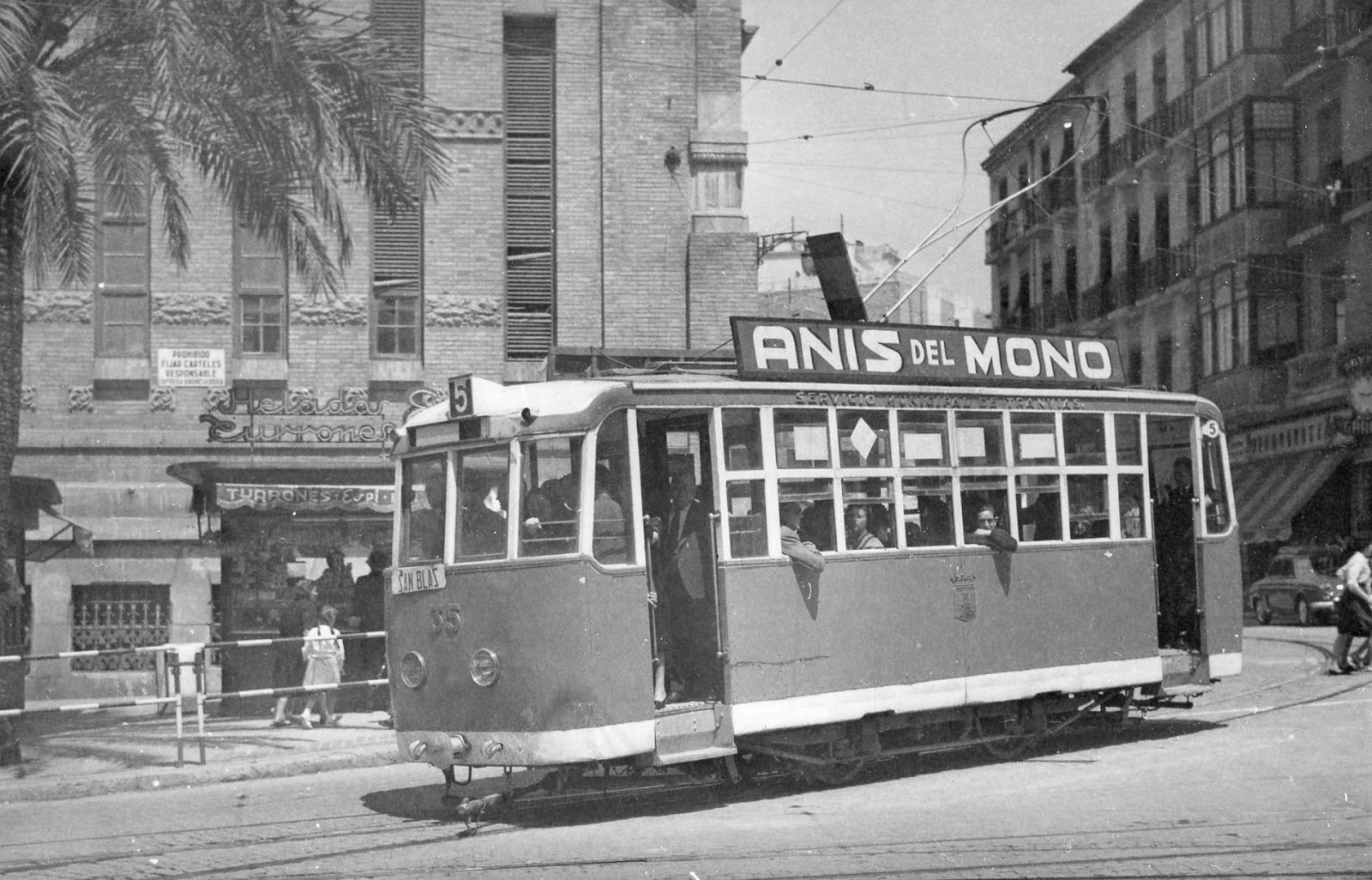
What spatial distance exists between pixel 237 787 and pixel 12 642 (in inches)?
120

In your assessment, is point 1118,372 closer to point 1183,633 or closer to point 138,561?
point 1183,633

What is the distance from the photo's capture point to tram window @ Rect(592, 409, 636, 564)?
34.5 feet

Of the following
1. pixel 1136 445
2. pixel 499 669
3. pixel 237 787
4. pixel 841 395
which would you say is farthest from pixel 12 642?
pixel 1136 445

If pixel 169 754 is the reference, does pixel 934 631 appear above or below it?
above

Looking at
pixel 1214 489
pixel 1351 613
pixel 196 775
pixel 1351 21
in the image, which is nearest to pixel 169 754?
pixel 196 775

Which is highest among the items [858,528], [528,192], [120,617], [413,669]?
[528,192]

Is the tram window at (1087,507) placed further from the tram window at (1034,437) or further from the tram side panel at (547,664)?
the tram side panel at (547,664)

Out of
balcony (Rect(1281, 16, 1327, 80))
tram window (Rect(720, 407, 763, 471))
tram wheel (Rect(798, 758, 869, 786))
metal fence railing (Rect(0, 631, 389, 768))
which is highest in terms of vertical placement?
balcony (Rect(1281, 16, 1327, 80))

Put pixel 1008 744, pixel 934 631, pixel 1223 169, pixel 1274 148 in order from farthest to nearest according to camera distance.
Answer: pixel 1223 169 → pixel 1274 148 → pixel 1008 744 → pixel 934 631

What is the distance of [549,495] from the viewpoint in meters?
10.5

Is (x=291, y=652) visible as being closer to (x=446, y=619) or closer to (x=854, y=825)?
(x=446, y=619)

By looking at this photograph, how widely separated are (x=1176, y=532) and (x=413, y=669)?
274 inches

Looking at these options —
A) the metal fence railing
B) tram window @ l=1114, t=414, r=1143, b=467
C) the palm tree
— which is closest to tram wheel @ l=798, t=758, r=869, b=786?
tram window @ l=1114, t=414, r=1143, b=467

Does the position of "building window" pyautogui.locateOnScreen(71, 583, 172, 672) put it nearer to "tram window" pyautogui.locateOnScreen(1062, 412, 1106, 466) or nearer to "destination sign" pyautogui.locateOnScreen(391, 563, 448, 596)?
"destination sign" pyautogui.locateOnScreen(391, 563, 448, 596)
